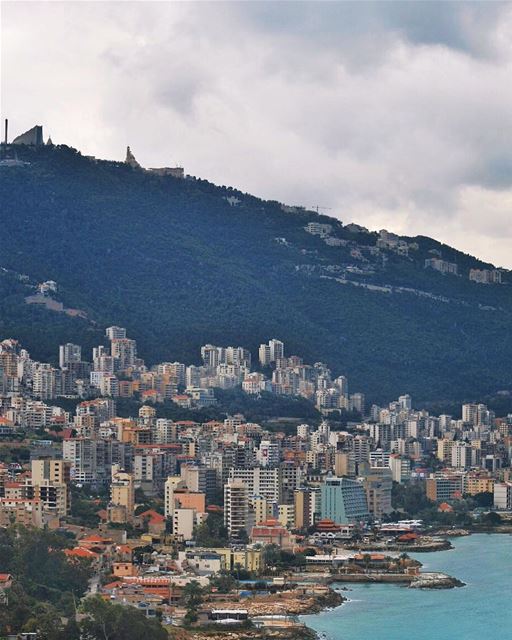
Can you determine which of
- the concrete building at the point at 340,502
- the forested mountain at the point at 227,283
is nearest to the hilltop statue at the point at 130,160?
the forested mountain at the point at 227,283

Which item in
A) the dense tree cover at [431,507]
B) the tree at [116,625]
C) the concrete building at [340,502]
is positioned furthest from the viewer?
the dense tree cover at [431,507]

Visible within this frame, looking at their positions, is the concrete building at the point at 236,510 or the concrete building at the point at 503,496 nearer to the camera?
the concrete building at the point at 236,510

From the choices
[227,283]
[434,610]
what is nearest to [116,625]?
[434,610]

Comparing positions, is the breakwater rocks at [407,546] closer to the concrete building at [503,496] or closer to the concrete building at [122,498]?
the concrete building at [122,498]

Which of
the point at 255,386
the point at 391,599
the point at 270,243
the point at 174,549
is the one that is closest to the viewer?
the point at 391,599

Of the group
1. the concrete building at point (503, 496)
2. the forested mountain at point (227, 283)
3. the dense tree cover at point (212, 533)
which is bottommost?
the dense tree cover at point (212, 533)

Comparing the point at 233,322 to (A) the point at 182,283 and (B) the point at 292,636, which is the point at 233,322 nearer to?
(A) the point at 182,283

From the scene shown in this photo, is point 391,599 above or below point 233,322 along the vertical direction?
below

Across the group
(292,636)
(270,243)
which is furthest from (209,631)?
(270,243)
